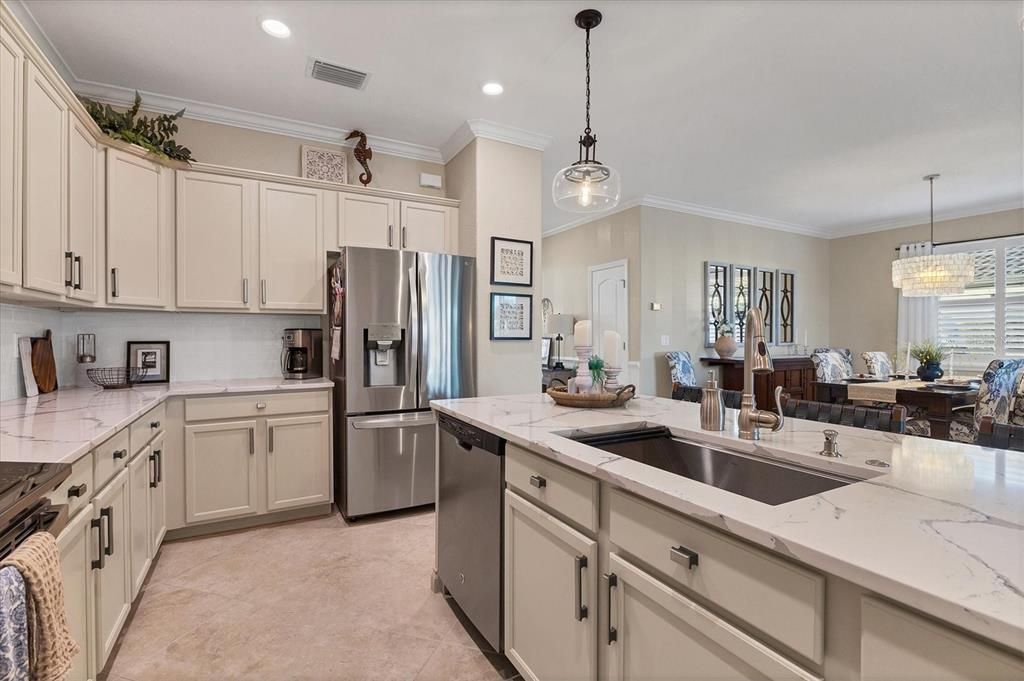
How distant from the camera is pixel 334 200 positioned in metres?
3.42

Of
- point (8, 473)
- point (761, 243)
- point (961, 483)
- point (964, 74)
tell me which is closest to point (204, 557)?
point (8, 473)

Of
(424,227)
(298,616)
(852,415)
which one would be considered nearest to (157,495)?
(298,616)

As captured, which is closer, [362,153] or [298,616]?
[298,616]

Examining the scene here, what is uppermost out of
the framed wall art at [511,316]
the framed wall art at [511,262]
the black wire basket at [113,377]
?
the framed wall art at [511,262]

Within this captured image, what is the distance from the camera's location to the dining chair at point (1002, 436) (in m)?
1.33

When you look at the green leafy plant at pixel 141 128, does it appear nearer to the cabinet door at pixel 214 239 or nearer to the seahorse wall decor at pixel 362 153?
the cabinet door at pixel 214 239

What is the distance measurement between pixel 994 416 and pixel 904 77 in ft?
6.91

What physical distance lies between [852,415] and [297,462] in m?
2.94

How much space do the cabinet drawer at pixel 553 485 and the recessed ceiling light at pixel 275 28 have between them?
92.4 inches

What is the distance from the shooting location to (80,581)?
4.74 feet

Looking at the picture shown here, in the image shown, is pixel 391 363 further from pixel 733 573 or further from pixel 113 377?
pixel 733 573

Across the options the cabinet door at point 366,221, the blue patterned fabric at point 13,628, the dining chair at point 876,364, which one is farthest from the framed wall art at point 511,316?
the dining chair at point 876,364

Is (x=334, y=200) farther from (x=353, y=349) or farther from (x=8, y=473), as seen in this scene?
(x=8, y=473)

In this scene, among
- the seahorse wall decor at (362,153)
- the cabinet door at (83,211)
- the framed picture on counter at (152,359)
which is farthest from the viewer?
the seahorse wall decor at (362,153)
